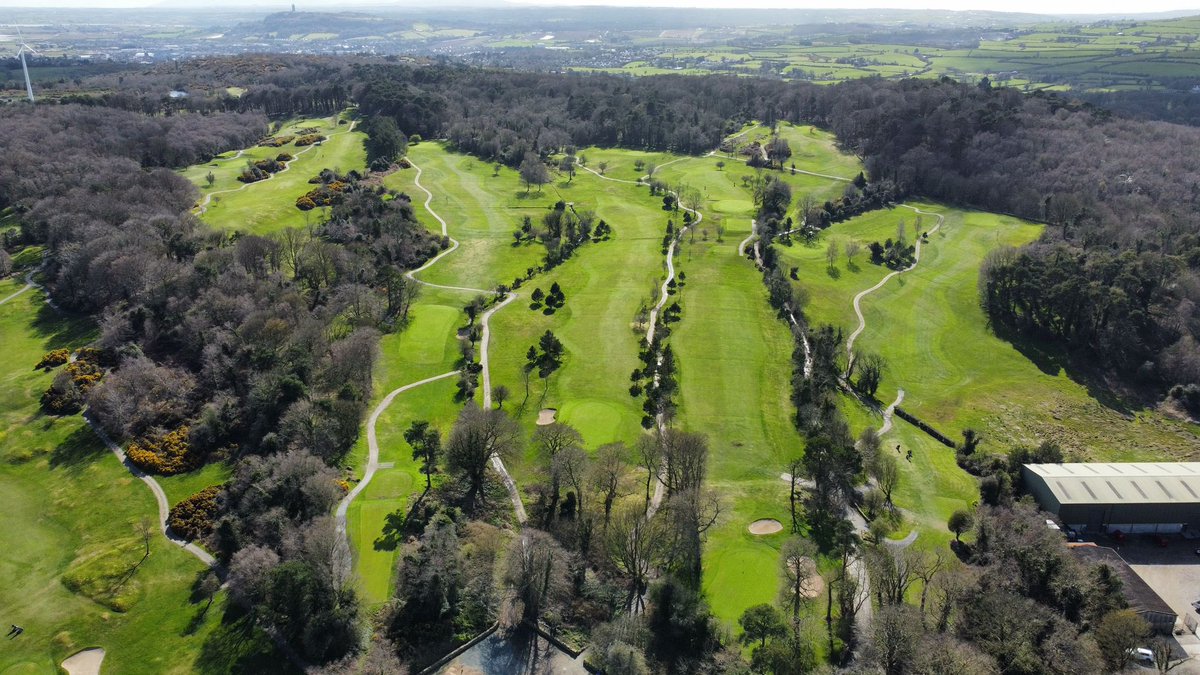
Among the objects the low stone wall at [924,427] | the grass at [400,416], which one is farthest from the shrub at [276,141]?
the low stone wall at [924,427]

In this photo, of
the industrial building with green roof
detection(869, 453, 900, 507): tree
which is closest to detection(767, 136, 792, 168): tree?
detection(869, 453, 900, 507): tree

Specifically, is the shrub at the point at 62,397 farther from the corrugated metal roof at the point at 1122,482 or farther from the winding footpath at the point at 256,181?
the corrugated metal roof at the point at 1122,482

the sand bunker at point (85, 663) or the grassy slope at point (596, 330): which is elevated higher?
the grassy slope at point (596, 330)

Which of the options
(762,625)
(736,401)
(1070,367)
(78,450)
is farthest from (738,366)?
(78,450)

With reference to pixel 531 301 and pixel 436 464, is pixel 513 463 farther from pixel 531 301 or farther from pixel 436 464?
pixel 531 301

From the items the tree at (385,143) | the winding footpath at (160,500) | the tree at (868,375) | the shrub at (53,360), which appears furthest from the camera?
the tree at (385,143)

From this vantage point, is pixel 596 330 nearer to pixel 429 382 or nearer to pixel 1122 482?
pixel 429 382
